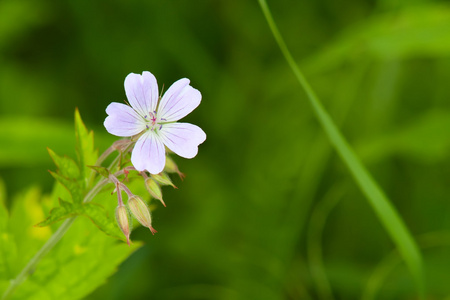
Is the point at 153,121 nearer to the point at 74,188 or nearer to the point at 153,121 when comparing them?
the point at 153,121

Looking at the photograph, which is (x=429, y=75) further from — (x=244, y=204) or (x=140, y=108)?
(x=140, y=108)

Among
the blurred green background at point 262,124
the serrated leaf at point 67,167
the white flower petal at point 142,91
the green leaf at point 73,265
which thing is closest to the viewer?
the white flower petal at point 142,91

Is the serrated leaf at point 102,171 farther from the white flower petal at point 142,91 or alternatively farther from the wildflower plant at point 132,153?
the white flower petal at point 142,91

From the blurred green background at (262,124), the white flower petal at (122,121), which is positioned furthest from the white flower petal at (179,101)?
the blurred green background at (262,124)

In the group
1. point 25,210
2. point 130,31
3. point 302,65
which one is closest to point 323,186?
point 302,65

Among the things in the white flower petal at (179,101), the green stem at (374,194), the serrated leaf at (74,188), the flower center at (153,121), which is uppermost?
the green stem at (374,194)

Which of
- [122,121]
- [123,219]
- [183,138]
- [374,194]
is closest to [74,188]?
[123,219]

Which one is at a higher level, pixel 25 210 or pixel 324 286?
pixel 324 286
